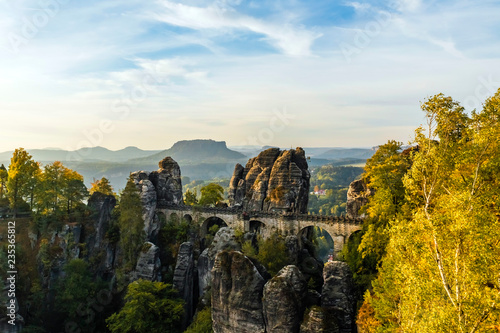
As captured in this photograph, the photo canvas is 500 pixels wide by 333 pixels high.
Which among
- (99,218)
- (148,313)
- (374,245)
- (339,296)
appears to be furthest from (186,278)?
(374,245)

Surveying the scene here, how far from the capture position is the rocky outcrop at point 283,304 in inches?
1072

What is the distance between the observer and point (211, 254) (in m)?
45.1

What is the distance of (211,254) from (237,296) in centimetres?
1571

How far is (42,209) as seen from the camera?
49.6 metres

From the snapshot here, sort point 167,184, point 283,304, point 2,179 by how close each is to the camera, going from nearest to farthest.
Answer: point 283,304
point 2,179
point 167,184

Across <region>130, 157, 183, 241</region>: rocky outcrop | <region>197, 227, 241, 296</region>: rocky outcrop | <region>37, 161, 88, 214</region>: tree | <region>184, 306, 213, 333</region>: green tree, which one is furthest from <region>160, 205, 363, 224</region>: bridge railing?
<region>184, 306, 213, 333</region>: green tree

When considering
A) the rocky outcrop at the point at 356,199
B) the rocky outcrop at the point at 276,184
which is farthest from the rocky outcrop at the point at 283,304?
the rocky outcrop at the point at 276,184

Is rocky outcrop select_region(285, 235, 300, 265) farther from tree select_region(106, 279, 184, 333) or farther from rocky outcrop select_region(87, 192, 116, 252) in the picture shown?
rocky outcrop select_region(87, 192, 116, 252)

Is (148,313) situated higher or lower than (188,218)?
lower

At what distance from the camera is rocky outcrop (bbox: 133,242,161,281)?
47.2 metres

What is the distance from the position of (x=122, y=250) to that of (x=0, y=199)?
2053cm

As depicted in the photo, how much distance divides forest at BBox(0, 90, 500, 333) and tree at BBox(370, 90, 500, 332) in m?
0.06

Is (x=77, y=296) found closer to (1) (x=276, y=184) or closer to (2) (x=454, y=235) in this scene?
(1) (x=276, y=184)

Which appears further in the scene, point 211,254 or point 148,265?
point 148,265
